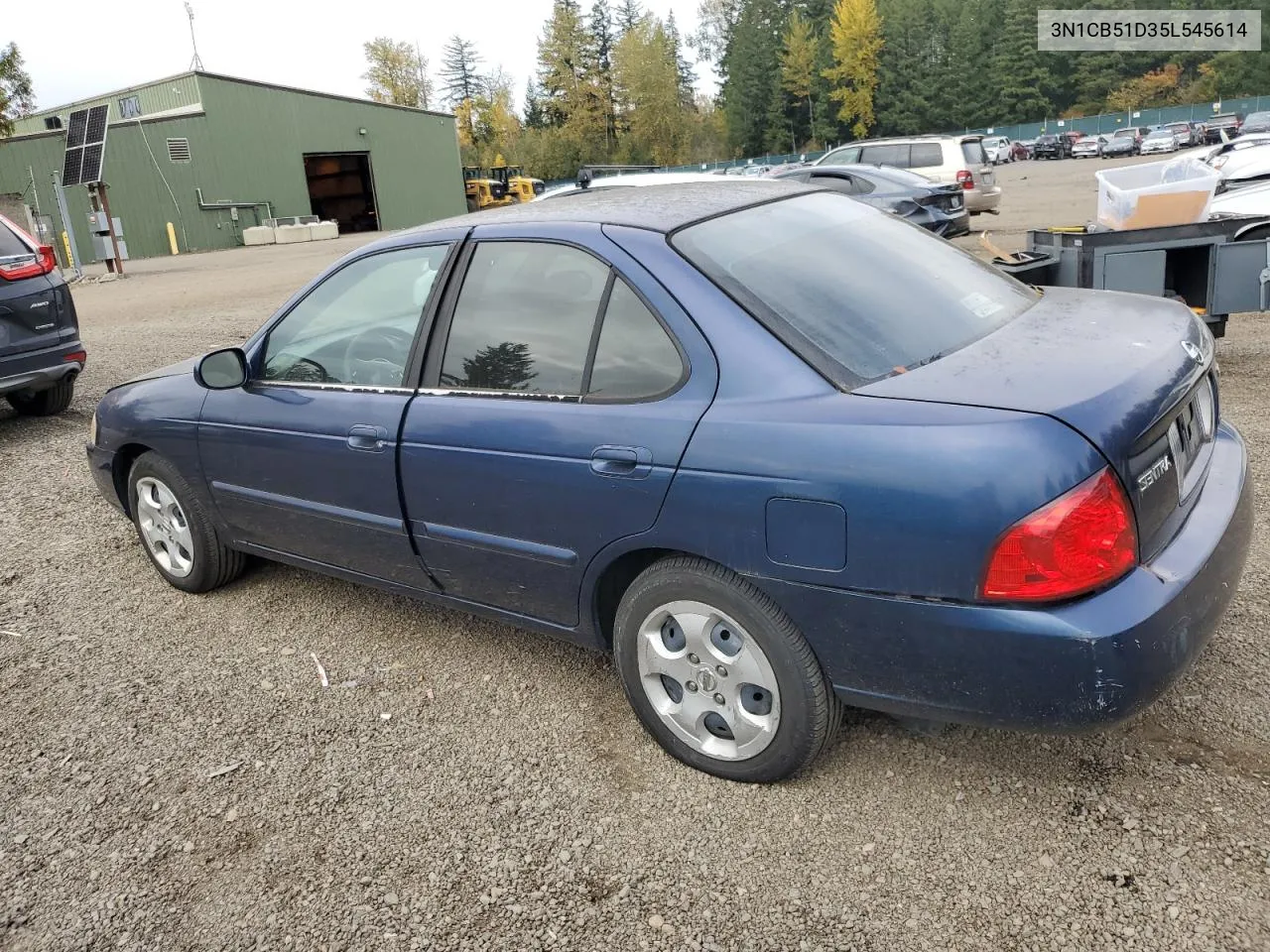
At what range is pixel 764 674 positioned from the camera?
2578 millimetres

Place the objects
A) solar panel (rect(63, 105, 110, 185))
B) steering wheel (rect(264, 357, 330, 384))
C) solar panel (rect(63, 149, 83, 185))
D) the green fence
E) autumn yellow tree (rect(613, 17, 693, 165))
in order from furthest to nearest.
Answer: autumn yellow tree (rect(613, 17, 693, 165))
the green fence
solar panel (rect(63, 149, 83, 185))
solar panel (rect(63, 105, 110, 185))
steering wheel (rect(264, 357, 330, 384))

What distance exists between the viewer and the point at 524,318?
3070 mm

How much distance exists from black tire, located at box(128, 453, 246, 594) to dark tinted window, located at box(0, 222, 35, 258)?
12.5ft

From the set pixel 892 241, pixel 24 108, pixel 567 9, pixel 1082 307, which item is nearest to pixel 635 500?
pixel 892 241

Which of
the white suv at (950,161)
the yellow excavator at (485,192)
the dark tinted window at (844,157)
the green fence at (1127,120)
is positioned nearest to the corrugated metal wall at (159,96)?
the yellow excavator at (485,192)

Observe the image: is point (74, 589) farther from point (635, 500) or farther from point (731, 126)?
point (731, 126)

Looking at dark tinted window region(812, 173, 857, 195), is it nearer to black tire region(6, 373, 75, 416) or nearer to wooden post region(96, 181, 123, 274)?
black tire region(6, 373, 75, 416)

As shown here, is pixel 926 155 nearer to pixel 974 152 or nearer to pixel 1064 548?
pixel 974 152

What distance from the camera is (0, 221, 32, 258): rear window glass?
7094 millimetres

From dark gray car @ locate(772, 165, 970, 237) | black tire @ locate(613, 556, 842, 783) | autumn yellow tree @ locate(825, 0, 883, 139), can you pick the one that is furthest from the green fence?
black tire @ locate(613, 556, 842, 783)

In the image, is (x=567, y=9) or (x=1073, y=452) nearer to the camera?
(x=1073, y=452)

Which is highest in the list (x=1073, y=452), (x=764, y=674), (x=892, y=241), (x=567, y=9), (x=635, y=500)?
(x=567, y=9)

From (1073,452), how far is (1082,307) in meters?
1.15

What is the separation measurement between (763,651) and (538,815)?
2.66 feet
